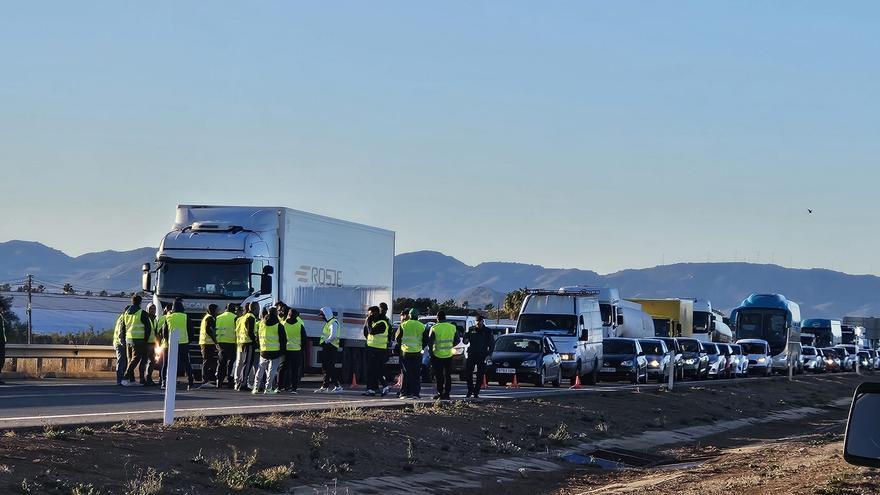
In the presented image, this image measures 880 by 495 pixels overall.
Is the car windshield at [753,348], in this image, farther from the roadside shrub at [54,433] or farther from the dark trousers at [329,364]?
the roadside shrub at [54,433]

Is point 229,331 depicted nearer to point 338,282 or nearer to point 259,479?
point 338,282

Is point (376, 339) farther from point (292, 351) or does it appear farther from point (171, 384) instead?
point (171, 384)

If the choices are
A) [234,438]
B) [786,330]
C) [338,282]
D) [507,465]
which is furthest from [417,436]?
[786,330]

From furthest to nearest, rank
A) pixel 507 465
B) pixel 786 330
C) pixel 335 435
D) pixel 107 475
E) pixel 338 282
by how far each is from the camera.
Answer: pixel 786 330, pixel 338 282, pixel 507 465, pixel 335 435, pixel 107 475

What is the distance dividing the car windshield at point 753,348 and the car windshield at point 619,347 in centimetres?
1958

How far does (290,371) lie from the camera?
3095cm

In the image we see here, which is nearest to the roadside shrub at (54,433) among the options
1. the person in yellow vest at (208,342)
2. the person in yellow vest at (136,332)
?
Result: the person in yellow vest at (208,342)

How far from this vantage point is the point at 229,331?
30641 mm

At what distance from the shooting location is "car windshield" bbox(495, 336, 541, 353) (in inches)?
1569

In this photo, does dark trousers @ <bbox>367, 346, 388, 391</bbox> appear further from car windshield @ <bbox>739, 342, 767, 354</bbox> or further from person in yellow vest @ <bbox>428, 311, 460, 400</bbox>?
car windshield @ <bbox>739, 342, 767, 354</bbox>

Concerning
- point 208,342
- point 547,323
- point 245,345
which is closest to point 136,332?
point 208,342

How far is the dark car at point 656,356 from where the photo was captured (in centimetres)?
4878

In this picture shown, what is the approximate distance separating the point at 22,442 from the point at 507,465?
837 centimetres

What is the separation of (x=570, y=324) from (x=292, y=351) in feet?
53.1
